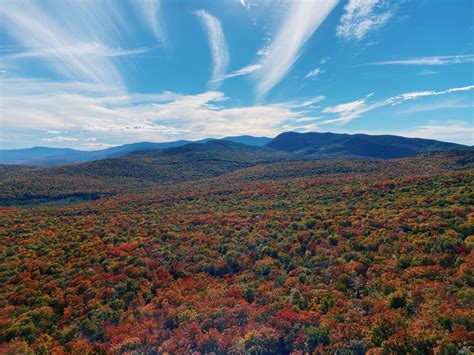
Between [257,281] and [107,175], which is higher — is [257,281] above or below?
below

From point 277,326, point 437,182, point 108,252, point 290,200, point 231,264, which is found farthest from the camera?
point 290,200

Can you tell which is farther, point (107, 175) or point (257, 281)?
point (107, 175)

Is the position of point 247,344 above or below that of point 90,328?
above

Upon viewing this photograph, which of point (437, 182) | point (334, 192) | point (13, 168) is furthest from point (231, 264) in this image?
point (13, 168)

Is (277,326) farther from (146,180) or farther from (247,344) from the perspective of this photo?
(146,180)

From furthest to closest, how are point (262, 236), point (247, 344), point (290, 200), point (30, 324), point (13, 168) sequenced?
point (13, 168) → point (290, 200) → point (262, 236) → point (30, 324) → point (247, 344)

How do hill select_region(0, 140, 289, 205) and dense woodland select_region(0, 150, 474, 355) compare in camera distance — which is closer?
dense woodland select_region(0, 150, 474, 355)

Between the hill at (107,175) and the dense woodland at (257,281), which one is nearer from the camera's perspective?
the dense woodland at (257,281)

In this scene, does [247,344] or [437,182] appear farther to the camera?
[437,182]
